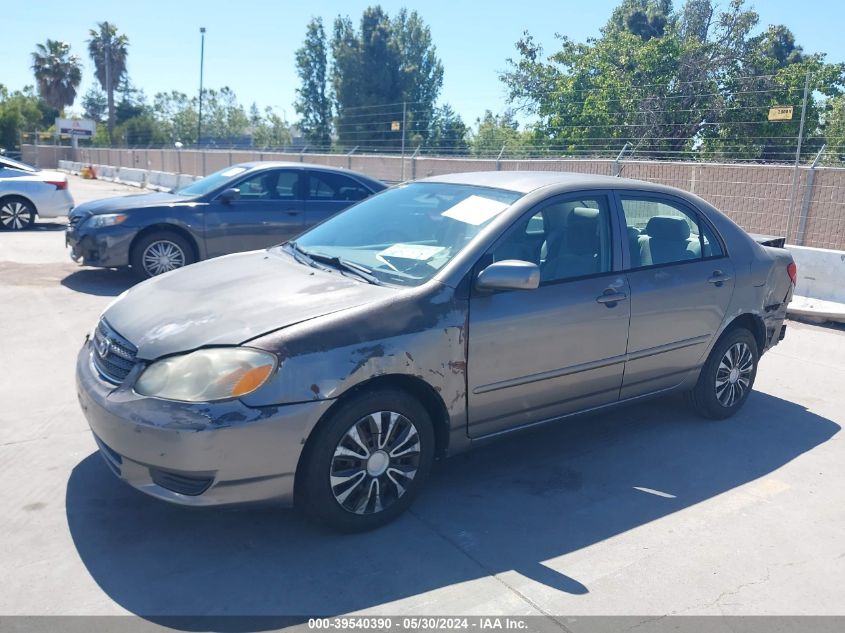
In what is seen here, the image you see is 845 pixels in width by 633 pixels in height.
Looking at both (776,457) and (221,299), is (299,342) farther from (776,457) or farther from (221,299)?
(776,457)

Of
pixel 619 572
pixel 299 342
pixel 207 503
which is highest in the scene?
pixel 299 342

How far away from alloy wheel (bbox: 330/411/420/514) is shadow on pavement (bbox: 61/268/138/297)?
5.97m

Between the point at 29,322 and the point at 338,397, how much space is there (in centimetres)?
521

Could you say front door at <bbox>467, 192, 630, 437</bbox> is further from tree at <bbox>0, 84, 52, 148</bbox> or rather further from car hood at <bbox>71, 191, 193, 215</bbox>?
tree at <bbox>0, 84, 52, 148</bbox>

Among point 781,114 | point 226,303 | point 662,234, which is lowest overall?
point 226,303

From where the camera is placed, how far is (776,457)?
4.84m

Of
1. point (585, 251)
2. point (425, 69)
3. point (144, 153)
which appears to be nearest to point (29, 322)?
point (585, 251)

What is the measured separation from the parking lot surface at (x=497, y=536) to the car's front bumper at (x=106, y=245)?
3785 millimetres

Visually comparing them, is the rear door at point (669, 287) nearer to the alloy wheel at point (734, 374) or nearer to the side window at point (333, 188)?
the alloy wheel at point (734, 374)

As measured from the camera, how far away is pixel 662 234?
5004mm

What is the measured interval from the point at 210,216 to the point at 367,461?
6.38m

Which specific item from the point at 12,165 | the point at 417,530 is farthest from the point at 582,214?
the point at 12,165

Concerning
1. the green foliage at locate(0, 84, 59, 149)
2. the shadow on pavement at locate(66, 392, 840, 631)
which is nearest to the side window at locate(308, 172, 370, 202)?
the shadow on pavement at locate(66, 392, 840, 631)

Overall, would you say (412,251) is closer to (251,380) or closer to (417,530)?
(251,380)
